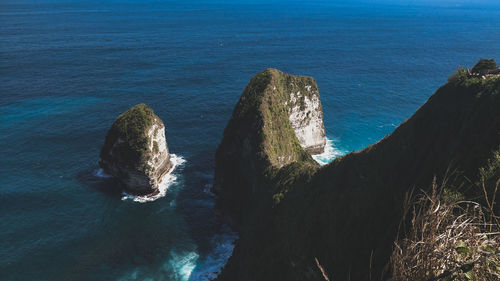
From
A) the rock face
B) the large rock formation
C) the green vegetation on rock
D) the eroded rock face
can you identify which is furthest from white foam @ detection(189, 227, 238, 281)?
the eroded rock face

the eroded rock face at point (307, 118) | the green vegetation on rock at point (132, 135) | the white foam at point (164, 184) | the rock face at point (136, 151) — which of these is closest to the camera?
the green vegetation on rock at point (132, 135)

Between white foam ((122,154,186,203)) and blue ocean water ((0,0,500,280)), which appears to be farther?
white foam ((122,154,186,203))

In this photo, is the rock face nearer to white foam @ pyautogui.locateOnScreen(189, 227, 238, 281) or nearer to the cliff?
white foam @ pyautogui.locateOnScreen(189, 227, 238, 281)

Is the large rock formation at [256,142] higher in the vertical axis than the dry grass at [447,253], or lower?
lower

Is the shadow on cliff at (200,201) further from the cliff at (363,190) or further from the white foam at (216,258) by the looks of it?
the cliff at (363,190)

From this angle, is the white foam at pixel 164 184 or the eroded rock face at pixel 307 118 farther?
the eroded rock face at pixel 307 118

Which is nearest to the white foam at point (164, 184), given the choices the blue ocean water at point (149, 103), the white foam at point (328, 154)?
the blue ocean water at point (149, 103)

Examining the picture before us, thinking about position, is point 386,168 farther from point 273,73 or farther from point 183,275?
point 273,73
